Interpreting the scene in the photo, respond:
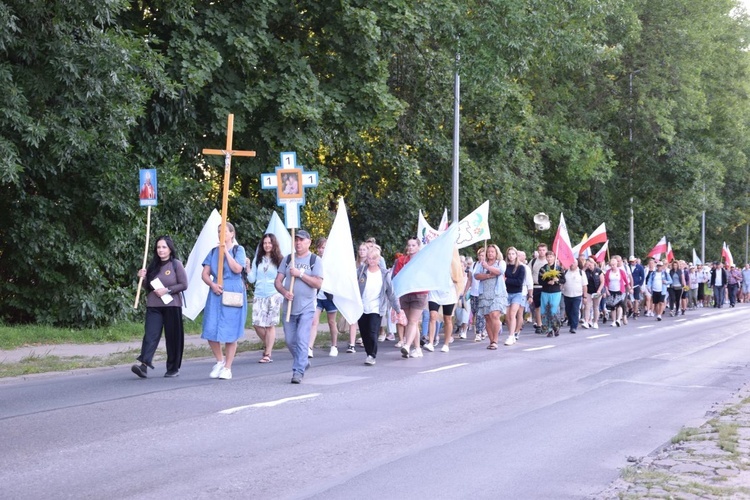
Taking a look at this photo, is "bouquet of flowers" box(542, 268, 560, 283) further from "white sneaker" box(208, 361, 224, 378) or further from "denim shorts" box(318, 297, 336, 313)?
"white sneaker" box(208, 361, 224, 378)

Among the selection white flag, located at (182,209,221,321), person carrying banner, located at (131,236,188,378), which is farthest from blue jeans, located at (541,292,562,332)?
person carrying banner, located at (131,236,188,378)

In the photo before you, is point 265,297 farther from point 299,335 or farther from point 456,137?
point 456,137

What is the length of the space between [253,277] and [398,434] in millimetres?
6729

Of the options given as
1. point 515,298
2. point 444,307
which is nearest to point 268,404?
point 444,307

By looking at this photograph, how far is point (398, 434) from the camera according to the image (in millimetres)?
9141

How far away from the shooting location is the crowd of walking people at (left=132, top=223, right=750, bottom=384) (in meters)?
12.8

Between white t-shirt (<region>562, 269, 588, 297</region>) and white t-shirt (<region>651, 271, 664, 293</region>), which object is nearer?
white t-shirt (<region>562, 269, 588, 297</region>)

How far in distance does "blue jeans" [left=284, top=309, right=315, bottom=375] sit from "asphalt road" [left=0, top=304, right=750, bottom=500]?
1.14ft

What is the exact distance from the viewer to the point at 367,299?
51.5 ft

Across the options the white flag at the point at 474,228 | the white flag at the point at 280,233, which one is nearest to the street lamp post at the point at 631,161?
the white flag at the point at 474,228

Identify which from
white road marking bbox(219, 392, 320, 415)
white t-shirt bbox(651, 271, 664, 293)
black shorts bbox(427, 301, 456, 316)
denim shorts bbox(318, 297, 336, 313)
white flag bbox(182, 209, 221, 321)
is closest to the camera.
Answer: white road marking bbox(219, 392, 320, 415)

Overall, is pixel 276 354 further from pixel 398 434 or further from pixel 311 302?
pixel 398 434

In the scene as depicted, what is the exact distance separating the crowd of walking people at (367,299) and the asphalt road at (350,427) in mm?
526

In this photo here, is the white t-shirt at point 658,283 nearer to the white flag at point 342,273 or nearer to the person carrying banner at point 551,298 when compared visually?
the person carrying banner at point 551,298
